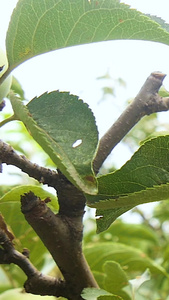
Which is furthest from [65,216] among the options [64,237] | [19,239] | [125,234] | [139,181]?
[125,234]

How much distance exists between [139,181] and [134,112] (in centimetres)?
14

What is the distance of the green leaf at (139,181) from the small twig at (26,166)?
0.08m

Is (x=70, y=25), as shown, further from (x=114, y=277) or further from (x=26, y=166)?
(x=114, y=277)

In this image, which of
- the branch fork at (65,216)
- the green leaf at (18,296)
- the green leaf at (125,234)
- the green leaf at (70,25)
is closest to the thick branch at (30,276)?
the branch fork at (65,216)

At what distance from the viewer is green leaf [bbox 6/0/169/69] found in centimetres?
43

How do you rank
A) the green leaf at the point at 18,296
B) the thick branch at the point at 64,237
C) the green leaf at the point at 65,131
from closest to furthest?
the green leaf at the point at 65,131
the thick branch at the point at 64,237
the green leaf at the point at 18,296

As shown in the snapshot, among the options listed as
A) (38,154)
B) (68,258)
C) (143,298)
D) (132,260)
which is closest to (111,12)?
(68,258)

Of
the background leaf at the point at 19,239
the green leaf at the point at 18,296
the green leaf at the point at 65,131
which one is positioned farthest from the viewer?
the background leaf at the point at 19,239

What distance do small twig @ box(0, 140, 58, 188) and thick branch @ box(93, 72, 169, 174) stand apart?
5cm

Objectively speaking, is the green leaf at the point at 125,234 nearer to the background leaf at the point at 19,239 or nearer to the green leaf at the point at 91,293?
the background leaf at the point at 19,239

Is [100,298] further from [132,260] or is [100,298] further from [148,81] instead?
[132,260]

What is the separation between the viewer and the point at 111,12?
1.40ft

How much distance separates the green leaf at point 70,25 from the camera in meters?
0.43

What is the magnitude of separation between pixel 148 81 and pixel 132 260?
0.48m
